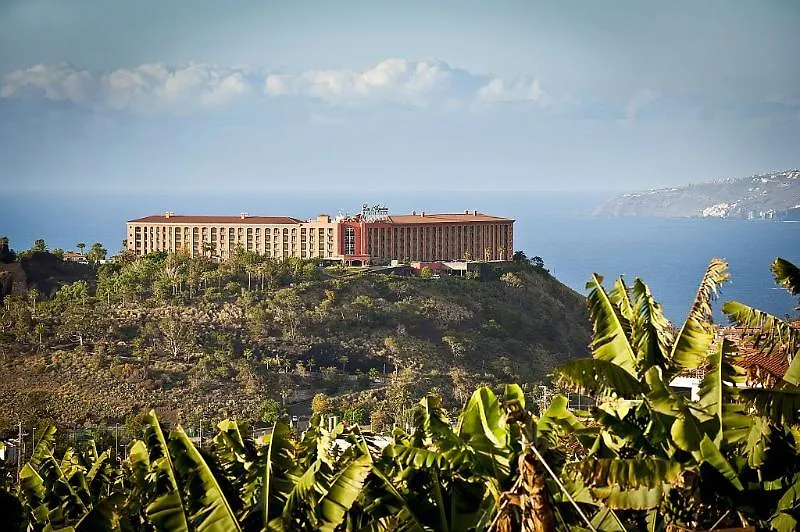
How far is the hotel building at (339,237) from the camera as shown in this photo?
103250 mm

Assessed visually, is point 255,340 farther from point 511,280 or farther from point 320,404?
point 511,280

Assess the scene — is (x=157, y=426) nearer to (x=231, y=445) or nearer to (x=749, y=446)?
(x=231, y=445)

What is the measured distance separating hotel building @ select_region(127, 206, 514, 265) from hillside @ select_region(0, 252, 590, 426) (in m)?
4.92

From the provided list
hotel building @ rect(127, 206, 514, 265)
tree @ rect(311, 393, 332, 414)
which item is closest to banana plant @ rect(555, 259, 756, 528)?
tree @ rect(311, 393, 332, 414)

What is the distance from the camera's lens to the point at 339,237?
4048 inches

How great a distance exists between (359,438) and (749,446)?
4.99 metres

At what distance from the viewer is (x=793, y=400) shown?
1504 centimetres

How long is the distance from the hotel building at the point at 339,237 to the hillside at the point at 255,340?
4.92 meters

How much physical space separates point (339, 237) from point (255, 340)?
55.8 ft

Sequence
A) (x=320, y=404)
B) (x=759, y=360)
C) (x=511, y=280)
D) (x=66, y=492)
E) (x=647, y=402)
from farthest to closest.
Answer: (x=511, y=280), (x=320, y=404), (x=759, y=360), (x=66, y=492), (x=647, y=402)

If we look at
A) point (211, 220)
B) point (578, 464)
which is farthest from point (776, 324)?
point (211, 220)

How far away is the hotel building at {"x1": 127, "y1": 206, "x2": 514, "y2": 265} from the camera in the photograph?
103 meters

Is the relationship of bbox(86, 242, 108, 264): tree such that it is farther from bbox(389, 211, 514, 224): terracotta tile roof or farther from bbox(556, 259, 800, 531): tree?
bbox(556, 259, 800, 531): tree

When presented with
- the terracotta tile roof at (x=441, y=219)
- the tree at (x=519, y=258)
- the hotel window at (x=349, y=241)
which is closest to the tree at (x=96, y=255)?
the hotel window at (x=349, y=241)
